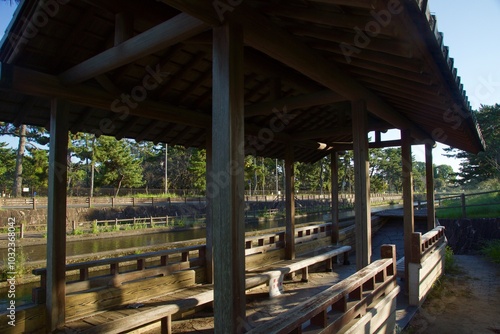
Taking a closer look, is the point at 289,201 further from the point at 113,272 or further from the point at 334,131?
the point at 113,272

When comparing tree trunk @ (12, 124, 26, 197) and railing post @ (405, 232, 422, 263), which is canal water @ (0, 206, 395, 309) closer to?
railing post @ (405, 232, 422, 263)

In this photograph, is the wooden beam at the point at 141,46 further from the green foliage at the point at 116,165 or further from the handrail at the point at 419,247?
the green foliage at the point at 116,165

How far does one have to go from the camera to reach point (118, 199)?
85.1 ft

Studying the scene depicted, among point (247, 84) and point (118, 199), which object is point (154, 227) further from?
point (247, 84)

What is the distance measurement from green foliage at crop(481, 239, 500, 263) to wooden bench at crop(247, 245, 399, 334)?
730 centimetres

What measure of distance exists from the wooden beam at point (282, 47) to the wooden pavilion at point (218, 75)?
0.04 feet

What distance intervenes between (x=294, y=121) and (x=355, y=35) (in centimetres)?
420

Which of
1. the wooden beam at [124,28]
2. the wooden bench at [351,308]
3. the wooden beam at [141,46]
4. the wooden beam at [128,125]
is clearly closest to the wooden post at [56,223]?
the wooden beam at [141,46]

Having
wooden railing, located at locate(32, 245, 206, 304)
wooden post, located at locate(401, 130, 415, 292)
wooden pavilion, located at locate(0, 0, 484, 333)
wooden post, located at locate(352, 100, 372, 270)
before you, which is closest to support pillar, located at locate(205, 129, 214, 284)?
wooden pavilion, located at locate(0, 0, 484, 333)

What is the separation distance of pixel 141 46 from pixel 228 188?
A: 1491mm

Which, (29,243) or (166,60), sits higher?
(166,60)

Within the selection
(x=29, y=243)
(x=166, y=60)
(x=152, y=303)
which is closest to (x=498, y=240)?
(x=152, y=303)

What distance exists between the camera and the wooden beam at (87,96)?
337cm

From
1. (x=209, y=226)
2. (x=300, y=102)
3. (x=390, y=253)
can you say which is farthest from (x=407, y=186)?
(x=209, y=226)
